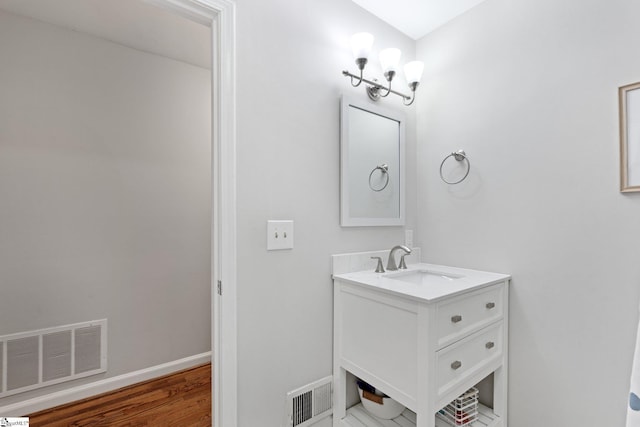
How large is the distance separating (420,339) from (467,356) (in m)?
0.32

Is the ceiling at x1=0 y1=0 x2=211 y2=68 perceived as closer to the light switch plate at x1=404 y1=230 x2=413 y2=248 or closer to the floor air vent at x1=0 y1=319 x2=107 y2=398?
the light switch plate at x1=404 y1=230 x2=413 y2=248

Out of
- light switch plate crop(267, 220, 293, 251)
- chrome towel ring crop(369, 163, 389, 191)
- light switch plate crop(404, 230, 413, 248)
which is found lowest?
light switch plate crop(404, 230, 413, 248)

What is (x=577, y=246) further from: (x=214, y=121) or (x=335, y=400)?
(x=214, y=121)

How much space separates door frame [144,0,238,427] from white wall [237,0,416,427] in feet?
0.13

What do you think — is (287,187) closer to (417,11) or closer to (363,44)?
(363,44)

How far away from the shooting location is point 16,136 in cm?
168

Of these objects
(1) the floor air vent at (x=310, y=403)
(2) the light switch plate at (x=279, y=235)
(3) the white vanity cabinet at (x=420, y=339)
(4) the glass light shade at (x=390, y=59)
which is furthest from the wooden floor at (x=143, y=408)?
(4) the glass light shade at (x=390, y=59)

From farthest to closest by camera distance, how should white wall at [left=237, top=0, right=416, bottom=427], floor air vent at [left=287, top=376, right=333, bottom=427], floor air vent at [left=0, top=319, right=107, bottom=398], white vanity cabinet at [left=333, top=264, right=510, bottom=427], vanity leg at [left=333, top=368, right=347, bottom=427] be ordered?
floor air vent at [left=0, top=319, right=107, bottom=398] < vanity leg at [left=333, top=368, right=347, bottom=427] < floor air vent at [left=287, top=376, right=333, bottom=427] < white wall at [left=237, top=0, right=416, bottom=427] < white vanity cabinet at [left=333, top=264, right=510, bottom=427]

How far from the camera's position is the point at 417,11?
1603 millimetres

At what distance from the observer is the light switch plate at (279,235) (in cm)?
121

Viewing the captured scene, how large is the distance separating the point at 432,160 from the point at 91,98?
2.28 metres

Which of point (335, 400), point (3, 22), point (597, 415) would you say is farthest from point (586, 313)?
point (3, 22)

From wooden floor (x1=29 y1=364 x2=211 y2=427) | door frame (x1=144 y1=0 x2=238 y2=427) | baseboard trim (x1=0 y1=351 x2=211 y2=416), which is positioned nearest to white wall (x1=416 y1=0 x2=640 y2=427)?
door frame (x1=144 y1=0 x2=238 y2=427)

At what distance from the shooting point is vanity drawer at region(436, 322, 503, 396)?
1040 millimetres
